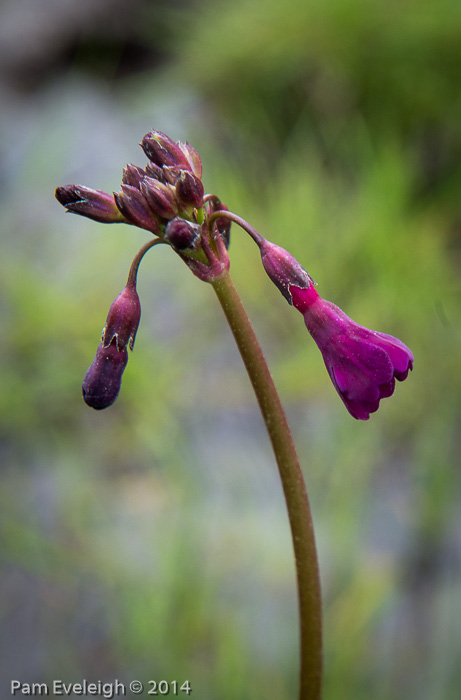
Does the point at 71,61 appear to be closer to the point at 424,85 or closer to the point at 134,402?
the point at 424,85

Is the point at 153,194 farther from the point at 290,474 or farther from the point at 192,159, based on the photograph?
the point at 290,474

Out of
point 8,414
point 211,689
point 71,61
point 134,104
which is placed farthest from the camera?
point 71,61

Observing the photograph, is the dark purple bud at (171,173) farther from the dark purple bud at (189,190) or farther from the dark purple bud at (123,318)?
the dark purple bud at (123,318)

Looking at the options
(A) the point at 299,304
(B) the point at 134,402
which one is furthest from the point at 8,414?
(A) the point at 299,304

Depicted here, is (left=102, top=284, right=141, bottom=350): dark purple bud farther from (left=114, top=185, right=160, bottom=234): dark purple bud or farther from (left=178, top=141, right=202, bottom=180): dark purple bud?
(left=178, top=141, right=202, bottom=180): dark purple bud

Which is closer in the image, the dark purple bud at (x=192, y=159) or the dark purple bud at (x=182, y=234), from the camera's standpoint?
the dark purple bud at (x=182, y=234)

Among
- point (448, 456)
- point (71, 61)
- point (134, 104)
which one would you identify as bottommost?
point (448, 456)

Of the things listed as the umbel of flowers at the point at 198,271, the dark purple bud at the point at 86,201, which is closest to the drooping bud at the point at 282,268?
the umbel of flowers at the point at 198,271

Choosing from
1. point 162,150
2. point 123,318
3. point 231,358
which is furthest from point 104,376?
point 231,358
